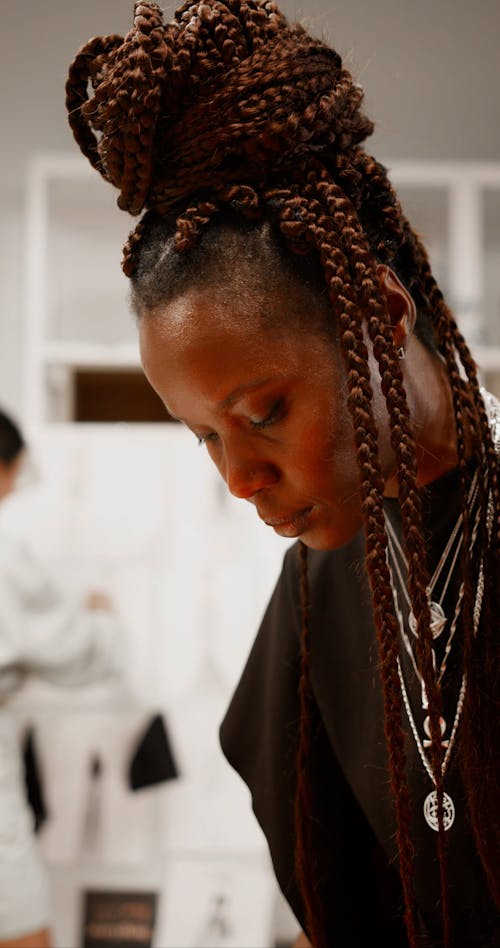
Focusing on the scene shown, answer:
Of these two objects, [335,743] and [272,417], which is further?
[335,743]

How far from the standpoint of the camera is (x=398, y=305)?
83 cm

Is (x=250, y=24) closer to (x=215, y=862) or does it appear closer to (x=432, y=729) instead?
(x=432, y=729)

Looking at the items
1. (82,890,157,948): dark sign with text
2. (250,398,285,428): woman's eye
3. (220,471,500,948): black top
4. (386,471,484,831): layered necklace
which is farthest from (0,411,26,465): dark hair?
(250,398,285,428): woman's eye

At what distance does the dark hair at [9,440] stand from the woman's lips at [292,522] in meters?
1.82

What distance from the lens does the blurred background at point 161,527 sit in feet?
8.09

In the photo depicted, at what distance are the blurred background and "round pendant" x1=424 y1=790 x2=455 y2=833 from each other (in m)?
1.47

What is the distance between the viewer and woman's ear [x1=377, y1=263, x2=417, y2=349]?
0.82m

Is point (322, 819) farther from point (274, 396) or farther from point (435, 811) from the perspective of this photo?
point (274, 396)

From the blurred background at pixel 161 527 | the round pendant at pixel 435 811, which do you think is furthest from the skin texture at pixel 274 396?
the blurred background at pixel 161 527

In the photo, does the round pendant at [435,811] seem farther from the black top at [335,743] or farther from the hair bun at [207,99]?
the hair bun at [207,99]

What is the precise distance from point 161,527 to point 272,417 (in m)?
1.97

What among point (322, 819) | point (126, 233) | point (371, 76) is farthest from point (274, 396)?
point (126, 233)

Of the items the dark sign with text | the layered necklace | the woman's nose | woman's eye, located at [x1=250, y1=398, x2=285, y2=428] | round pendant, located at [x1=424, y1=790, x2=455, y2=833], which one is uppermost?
woman's eye, located at [x1=250, y1=398, x2=285, y2=428]

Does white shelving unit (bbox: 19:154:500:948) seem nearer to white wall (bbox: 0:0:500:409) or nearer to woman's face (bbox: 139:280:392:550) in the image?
white wall (bbox: 0:0:500:409)
